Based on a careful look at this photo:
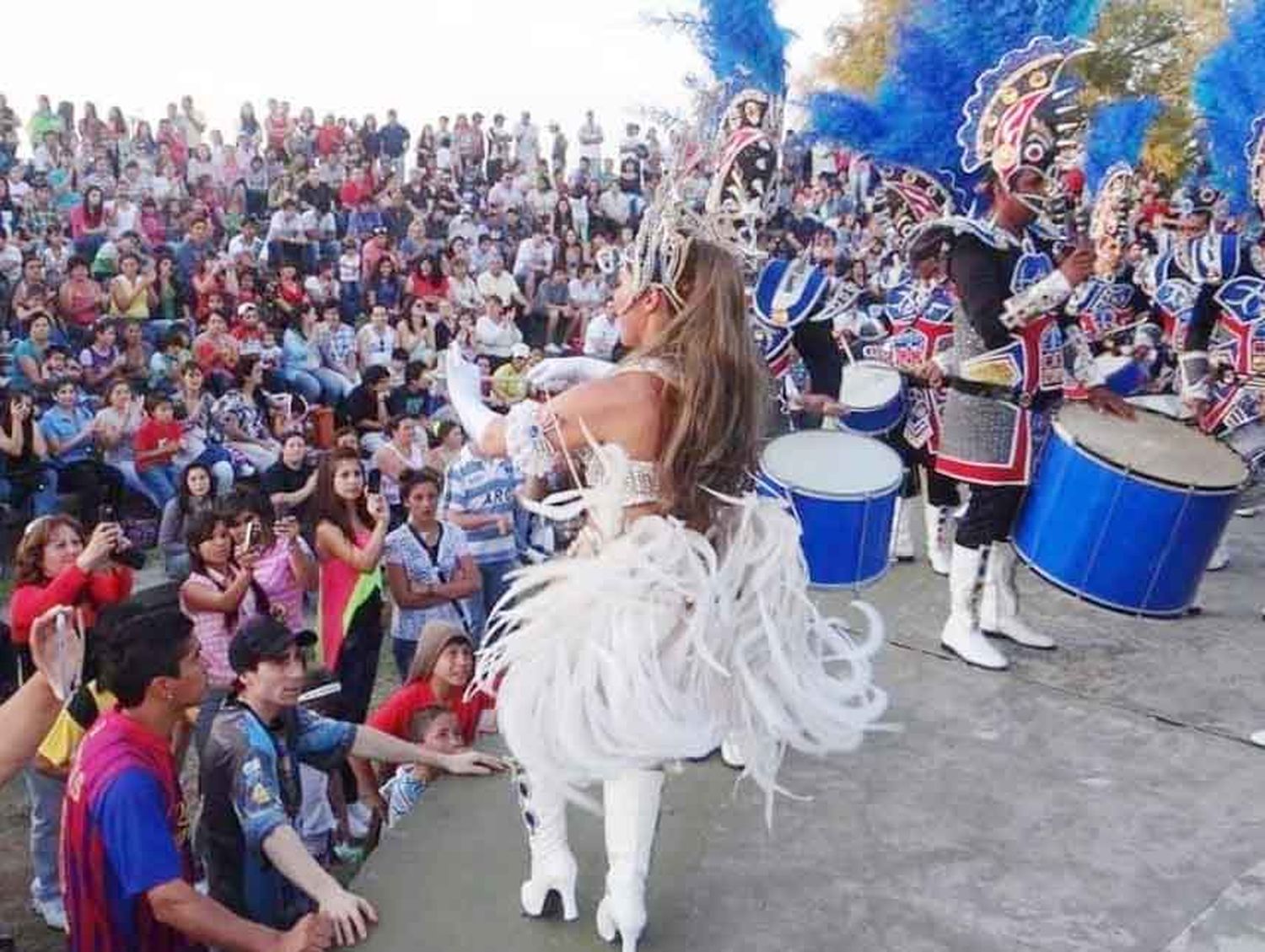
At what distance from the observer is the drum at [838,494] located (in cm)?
458

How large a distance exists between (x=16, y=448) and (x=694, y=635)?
628cm

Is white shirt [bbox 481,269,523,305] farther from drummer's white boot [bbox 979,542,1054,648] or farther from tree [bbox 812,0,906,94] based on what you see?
drummer's white boot [bbox 979,542,1054,648]

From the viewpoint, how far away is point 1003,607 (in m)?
4.98

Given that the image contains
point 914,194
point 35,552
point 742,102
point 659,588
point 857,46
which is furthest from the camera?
point 857,46

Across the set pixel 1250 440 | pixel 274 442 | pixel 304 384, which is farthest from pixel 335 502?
pixel 304 384

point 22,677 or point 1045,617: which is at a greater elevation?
point 1045,617

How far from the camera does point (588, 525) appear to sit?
2.93 metres

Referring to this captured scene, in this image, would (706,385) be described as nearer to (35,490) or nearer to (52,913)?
(52,913)

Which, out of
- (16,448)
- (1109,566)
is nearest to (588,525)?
(1109,566)

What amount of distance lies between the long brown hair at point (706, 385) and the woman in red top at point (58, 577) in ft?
7.16

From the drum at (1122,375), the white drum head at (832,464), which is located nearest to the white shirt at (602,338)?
the drum at (1122,375)

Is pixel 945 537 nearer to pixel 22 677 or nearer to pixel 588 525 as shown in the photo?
pixel 588 525

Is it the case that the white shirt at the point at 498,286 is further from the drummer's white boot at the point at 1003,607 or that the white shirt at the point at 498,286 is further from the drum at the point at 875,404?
the drummer's white boot at the point at 1003,607

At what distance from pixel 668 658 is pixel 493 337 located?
957cm
